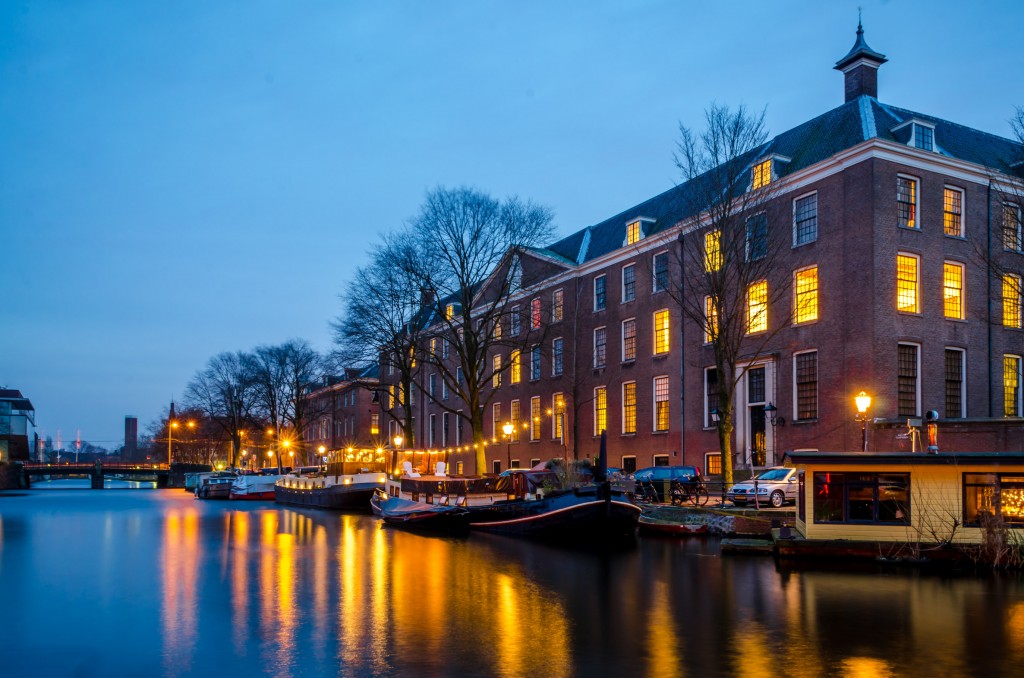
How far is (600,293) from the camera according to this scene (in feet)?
207

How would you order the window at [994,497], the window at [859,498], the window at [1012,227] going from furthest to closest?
the window at [1012,227] < the window at [859,498] < the window at [994,497]

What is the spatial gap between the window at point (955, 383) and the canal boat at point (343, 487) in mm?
31458

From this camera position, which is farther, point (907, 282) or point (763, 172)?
point (763, 172)

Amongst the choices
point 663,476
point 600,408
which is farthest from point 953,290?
point 600,408

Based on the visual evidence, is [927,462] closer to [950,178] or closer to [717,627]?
[717,627]

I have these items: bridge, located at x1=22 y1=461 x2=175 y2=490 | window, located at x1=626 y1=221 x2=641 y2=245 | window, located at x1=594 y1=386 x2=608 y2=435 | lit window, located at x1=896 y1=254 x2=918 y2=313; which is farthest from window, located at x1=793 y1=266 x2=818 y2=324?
bridge, located at x1=22 y1=461 x2=175 y2=490

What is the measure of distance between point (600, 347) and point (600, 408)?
13.8ft

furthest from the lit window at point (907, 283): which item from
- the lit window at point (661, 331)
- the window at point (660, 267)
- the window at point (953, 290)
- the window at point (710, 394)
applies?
the lit window at point (661, 331)

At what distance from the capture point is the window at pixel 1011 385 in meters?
44.4

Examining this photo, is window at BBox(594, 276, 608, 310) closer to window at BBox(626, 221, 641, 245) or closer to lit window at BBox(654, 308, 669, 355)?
window at BBox(626, 221, 641, 245)

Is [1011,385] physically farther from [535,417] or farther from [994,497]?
[535,417]

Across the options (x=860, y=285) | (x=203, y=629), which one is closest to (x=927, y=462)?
(x=860, y=285)

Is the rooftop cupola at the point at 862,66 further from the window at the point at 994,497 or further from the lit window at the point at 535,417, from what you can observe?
the lit window at the point at 535,417

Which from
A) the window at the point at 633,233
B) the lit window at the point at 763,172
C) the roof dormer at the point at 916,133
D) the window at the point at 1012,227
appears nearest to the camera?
the window at the point at 1012,227
